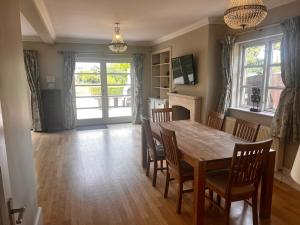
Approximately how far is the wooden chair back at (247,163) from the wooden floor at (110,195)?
57cm

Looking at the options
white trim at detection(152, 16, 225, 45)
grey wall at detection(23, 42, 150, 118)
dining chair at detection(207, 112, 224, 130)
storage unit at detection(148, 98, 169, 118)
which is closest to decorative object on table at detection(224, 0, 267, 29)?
dining chair at detection(207, 112, 224, 130)

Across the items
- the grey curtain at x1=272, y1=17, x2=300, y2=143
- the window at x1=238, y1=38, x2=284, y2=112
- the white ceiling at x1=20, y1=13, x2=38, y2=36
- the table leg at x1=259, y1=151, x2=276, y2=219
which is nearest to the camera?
the table leg at x1=259, y1=151, x2=276, y2=219

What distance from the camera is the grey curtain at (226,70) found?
4.14 m

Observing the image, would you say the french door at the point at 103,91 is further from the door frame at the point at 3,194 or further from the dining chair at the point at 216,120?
the door frame at the point at 3,194

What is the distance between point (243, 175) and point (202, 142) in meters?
0.65

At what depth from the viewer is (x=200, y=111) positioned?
4.70m

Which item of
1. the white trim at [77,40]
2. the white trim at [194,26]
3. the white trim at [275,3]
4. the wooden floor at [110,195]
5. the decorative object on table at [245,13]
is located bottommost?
the wooden floor at [110,195]

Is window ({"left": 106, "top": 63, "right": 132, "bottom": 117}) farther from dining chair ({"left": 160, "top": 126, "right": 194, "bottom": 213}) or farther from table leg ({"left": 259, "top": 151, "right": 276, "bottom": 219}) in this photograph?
table leg ({"left": 259, "top": 151, "right": 276, "bottom": 219})

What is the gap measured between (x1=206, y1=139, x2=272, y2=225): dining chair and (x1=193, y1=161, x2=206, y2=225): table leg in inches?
8.2

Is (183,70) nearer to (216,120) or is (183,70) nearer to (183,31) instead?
(183,31)

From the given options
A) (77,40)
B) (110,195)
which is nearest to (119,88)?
(77,40)

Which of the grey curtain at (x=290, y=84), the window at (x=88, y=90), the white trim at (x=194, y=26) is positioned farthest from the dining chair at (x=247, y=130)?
the window at (x=88, y=90)

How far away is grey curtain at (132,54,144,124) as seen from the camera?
23.2ft

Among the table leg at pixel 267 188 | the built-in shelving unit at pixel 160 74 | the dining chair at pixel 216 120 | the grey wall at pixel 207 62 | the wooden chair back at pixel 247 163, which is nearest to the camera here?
the wooden chair back at pixel 247 163
